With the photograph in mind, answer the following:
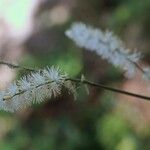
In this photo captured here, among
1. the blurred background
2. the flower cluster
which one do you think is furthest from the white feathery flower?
the blurred background

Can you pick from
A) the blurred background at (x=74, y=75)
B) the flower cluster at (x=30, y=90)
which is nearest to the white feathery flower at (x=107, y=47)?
the flower cluster at (x=30, y=90)

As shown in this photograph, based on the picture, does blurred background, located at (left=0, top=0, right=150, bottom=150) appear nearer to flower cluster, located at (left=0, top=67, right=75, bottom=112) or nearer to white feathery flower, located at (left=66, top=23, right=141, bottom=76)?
white feathery flower, located at (left=66, top=23, right=141, bottom=76)

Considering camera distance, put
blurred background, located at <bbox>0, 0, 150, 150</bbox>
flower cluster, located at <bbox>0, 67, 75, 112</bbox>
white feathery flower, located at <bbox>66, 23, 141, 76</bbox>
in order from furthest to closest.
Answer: blurred background, located at <bbox>0, 0, 150, 150</bbox>
white feathery flower, located at <bbox>66, 23, 141, 76</bbox>
flower cluster, located at <bbox>0, 67, 75, 112</bbox>

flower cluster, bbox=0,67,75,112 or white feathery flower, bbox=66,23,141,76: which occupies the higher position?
white feathery flower, bbox=66,23,141,76

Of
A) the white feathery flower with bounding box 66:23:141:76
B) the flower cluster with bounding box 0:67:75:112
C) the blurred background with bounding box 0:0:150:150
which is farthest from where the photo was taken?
the blurred background with bounding box 0:0:150:150

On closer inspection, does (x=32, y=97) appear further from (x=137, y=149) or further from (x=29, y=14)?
(x=29, y=14)

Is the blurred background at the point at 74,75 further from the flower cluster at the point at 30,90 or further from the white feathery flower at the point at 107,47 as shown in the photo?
the flower cluster at the point at 30,90

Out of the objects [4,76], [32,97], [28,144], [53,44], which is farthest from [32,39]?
[32,97]

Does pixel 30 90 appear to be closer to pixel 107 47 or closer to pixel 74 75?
pixel 107 47
